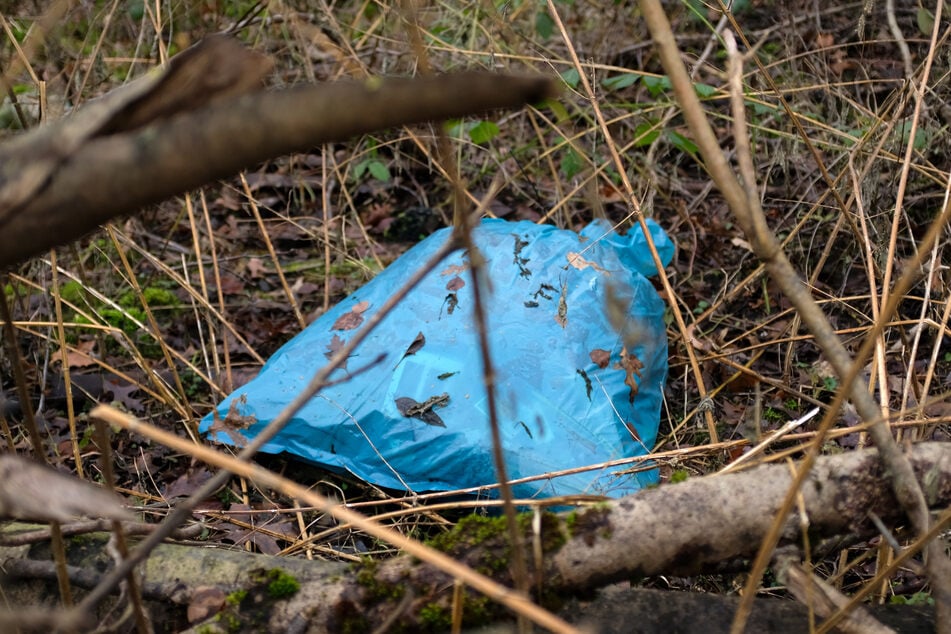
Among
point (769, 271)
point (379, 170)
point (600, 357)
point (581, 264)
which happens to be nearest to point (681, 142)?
point (581, 264)

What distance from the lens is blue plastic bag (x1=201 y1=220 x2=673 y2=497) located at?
6.15 ft

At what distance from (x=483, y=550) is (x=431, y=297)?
117 cm

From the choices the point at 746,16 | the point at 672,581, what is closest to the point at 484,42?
the point at 746,16

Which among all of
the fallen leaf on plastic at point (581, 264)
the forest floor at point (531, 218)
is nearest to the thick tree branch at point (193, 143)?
the forest floor at point (531, 218)

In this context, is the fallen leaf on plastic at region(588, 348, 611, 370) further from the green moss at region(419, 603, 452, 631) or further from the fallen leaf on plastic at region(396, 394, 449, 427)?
the green moss at region(419, 603, 452, 631)

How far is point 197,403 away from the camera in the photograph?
2.31 meters

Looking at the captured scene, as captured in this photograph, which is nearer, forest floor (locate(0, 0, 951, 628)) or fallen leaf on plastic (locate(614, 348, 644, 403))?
forest floor (locate(0, 0, 951, 628))

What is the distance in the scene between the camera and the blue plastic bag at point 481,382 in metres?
1.87

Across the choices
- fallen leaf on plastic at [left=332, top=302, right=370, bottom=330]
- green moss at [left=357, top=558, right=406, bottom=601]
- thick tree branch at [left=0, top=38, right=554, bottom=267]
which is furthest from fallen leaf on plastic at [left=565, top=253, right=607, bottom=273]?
thick tree branch at [left=0, top=38, right=554, bottom=267]

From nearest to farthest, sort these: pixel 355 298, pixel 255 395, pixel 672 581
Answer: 1. pixel 672 581
2. pixel 255 395
3. pixel 355 298

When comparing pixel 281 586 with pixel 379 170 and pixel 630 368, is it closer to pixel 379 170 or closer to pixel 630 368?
pixel 630 368

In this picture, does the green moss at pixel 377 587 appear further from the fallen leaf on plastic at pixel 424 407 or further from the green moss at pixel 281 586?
the fallen leaf on plastic at pixel 424 407

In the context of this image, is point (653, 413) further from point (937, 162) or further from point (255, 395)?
point (937, 162)

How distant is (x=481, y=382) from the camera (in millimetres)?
1936
